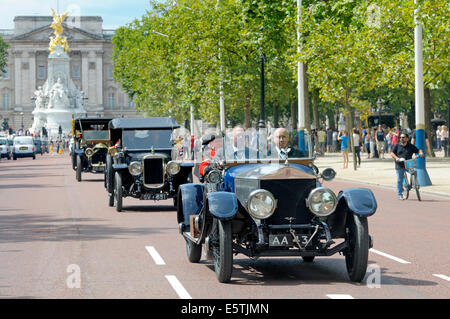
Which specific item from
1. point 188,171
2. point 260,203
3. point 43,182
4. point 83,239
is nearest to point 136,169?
point 188,171

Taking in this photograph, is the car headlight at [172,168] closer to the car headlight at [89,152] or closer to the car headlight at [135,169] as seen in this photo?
the car headlight at [135,169]

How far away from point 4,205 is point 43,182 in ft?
40.6

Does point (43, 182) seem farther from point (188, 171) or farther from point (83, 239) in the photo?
point (83, 239)

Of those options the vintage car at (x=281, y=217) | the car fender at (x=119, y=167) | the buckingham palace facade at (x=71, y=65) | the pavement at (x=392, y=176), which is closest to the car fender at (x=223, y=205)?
the vintage car at (x=281, y=217)

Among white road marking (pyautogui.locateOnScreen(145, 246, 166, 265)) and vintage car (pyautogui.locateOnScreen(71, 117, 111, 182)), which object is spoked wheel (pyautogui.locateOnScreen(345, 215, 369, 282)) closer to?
white road marking (pyautogui.locateOnScreen(145, 246, 166, 265))

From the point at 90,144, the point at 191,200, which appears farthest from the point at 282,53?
the point at 191,200

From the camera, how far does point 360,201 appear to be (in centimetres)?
1038

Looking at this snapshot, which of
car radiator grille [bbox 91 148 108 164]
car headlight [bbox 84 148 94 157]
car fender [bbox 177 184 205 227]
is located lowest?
car fender [bbox 177 184 205 227]

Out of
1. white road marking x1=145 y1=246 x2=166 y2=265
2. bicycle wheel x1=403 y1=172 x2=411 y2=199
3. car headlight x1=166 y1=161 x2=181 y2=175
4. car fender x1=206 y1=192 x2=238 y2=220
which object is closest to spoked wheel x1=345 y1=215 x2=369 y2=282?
car fender x1=206 y1=192 x2=238 y2=220

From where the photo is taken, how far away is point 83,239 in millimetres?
15383

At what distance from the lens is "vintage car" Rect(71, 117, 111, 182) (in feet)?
118

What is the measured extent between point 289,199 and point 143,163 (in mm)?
11221

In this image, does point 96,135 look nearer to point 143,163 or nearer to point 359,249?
point 143,163

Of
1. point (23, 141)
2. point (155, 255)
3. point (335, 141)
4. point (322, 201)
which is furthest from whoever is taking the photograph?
point (23, 141)
